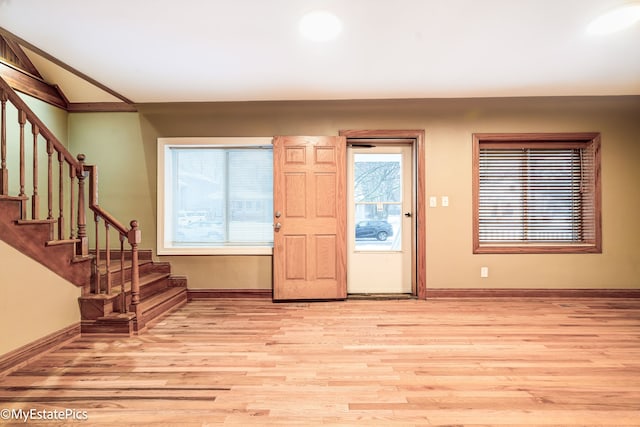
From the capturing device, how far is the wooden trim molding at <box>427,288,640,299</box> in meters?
3.94

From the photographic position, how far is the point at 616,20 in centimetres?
232

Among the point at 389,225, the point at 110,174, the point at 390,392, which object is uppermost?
the point at 110,174

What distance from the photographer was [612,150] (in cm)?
397

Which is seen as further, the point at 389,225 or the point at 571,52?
the point at 389,225

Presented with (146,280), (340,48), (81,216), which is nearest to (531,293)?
(340,48)

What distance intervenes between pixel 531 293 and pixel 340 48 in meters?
3.59

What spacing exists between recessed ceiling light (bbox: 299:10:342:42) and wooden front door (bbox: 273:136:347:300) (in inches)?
56.7

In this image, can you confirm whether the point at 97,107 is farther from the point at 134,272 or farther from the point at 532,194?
the point at 532,194

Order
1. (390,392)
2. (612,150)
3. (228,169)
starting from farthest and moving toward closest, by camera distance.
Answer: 1. (228,169)
2. (612,150)
3. (390,392)

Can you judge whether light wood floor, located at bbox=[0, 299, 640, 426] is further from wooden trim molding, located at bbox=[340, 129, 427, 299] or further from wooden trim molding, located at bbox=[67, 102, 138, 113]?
wooden trim molding, located at bbox=[67, 102, 138, 113]

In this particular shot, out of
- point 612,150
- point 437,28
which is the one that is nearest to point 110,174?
point 437,28

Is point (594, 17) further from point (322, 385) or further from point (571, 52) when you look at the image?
point (322, 385)

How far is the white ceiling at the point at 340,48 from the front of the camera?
2230mm

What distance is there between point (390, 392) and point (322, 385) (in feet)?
1.35
